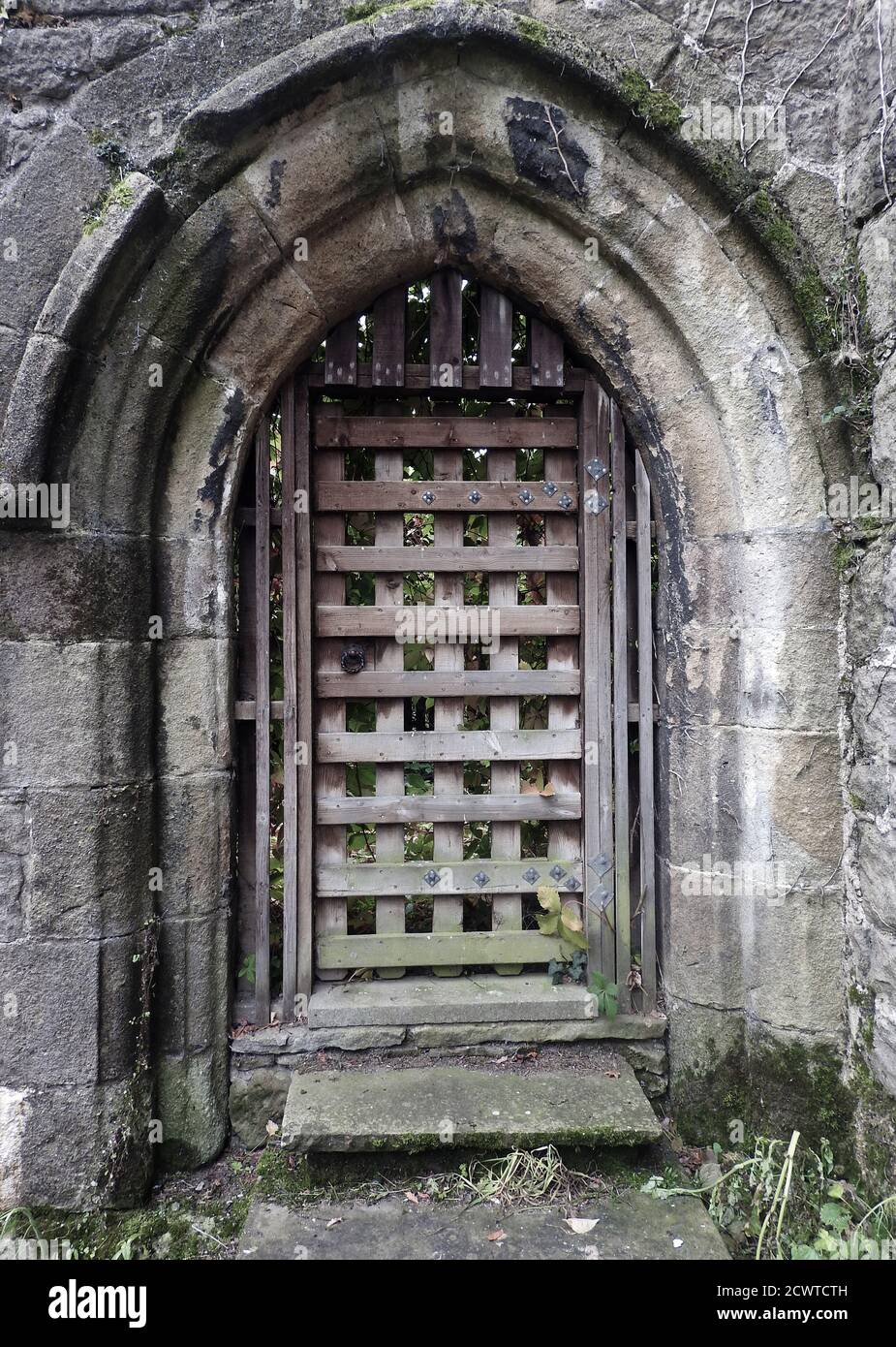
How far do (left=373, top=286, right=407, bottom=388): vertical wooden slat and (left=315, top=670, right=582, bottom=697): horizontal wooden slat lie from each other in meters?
0.97

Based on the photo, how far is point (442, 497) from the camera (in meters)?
2.46

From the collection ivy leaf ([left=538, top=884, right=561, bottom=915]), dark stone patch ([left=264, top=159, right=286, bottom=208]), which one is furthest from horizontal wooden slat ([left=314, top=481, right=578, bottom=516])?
ivy leaf ([left=538, top=884, right=561, bottom=915])

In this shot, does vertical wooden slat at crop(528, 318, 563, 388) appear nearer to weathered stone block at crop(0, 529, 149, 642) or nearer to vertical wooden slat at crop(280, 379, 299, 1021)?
vertical wooden slat at crop(280, 379, 299, 1021)

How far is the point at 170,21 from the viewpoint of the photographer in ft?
6.61

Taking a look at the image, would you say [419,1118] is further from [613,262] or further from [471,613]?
[613,262]

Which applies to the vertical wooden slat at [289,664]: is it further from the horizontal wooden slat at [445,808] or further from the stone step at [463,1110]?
the stone step at [463,1110]

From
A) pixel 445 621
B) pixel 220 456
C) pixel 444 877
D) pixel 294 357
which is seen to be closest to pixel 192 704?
pixel 220 456

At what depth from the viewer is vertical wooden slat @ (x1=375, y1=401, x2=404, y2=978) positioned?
8.11 ft

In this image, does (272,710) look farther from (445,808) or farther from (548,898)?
(548,898)

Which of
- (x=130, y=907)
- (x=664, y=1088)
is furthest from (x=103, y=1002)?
(x=664, y=1088)

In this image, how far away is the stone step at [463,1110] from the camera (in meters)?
2.04

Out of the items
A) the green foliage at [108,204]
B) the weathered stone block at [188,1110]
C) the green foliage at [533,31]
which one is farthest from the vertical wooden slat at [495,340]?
the weathered stone block at [188,1110]

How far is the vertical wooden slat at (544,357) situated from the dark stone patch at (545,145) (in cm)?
40

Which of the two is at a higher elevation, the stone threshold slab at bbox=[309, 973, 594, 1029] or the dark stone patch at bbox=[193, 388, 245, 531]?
the dark stone patch at bbox=[193, 388, 245, 531]
